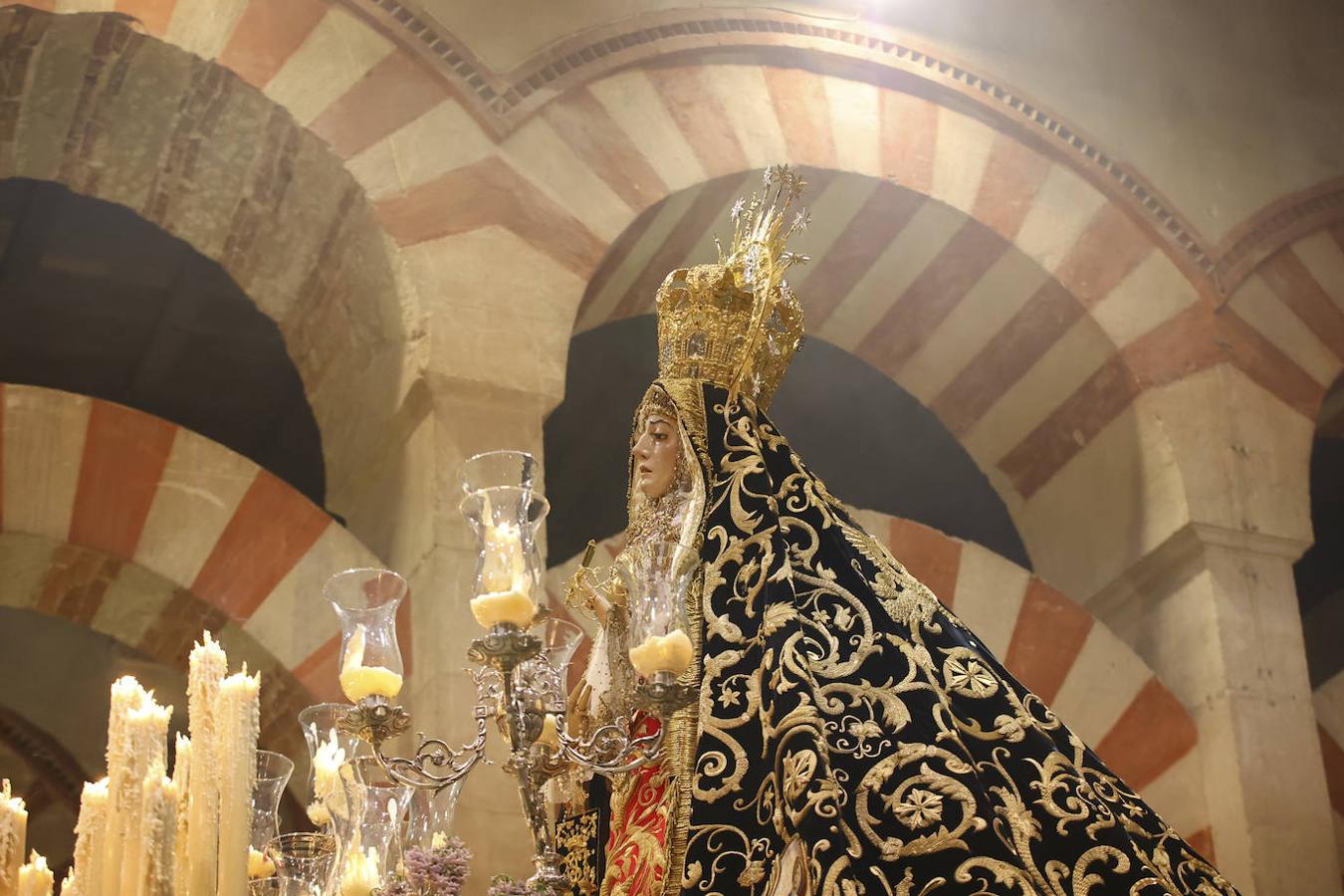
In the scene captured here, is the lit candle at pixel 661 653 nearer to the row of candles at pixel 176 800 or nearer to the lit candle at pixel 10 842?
the row of candles at pixel 176 800

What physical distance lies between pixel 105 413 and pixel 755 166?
1936 millimetres

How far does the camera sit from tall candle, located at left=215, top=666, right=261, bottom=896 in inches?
98.0

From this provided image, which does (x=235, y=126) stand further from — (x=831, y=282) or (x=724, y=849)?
(x=724, y=849)

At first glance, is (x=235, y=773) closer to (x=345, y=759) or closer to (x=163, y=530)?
(x=345, y=759)

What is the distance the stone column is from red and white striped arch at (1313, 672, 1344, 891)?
0.25 meters

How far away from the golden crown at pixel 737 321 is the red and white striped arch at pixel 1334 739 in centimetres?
249

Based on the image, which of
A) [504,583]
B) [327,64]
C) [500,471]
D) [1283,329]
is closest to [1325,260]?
[1283,329]

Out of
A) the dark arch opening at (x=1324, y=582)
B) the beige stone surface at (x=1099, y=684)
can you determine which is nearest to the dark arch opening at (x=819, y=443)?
the beige stone surface at (x=1099, y=684)

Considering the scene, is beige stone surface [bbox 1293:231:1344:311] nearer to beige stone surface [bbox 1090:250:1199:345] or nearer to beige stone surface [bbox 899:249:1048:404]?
beige stone surface [bbox 1090:250:1199:345]

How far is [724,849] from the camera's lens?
2811 millimetres

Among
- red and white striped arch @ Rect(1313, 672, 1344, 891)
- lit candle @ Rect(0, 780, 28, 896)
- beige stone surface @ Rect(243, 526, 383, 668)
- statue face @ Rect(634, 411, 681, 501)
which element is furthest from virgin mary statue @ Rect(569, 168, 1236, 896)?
red and white striped arch @ Rect(1313, 672, 1344, 891)

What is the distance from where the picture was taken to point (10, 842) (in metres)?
2.80

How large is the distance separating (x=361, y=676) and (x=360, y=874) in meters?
0.29

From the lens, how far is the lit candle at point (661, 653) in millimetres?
2426
